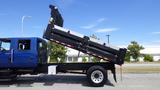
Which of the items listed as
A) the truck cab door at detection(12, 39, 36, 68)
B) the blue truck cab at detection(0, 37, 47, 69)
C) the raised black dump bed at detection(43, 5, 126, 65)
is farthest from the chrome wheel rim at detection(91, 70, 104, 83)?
the truck cab door at detection(12, 39, 36, 68)

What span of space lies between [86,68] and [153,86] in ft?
10.5

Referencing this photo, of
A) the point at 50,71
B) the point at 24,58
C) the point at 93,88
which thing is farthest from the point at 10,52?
the point at 93,88

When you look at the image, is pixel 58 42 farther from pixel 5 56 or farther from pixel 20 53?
pixel 5 56

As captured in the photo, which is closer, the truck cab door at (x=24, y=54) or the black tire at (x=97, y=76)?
the black tire at (x=97, y=76)

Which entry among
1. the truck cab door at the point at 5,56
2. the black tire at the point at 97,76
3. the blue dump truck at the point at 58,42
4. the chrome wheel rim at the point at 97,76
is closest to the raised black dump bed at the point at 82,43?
the blue dump truck at the point at 58,42

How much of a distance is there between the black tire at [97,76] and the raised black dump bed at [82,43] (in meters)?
0.64

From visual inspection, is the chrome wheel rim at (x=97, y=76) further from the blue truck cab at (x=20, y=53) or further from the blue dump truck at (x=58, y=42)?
the blue truck cab at (x=20, y=53)

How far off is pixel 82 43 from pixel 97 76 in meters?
1.67

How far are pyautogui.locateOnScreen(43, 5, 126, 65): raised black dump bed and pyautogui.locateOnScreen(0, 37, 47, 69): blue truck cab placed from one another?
821mm

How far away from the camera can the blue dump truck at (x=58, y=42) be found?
15.4 meters

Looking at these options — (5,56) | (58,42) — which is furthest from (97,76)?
(5,56)

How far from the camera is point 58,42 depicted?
15727mm

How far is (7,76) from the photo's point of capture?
15.7 m

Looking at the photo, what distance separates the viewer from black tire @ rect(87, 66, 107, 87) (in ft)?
49.9
